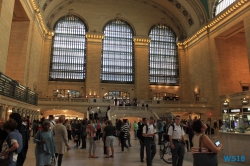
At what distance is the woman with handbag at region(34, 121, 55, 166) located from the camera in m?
4.56

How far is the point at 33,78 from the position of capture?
24.5m

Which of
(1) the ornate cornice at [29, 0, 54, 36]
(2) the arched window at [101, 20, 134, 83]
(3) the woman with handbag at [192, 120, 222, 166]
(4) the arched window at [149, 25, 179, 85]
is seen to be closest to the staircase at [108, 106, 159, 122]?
(2) the arched window at [101, 20, 134, 83]

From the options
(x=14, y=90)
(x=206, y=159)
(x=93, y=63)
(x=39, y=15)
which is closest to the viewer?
(x=206, y=159)

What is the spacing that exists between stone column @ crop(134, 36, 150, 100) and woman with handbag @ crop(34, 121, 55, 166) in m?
27.5

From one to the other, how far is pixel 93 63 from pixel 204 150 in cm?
2908

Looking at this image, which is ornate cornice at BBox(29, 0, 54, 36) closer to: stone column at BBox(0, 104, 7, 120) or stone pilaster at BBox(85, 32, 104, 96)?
stone pilaster at BBox(85, 32, 104, 96)

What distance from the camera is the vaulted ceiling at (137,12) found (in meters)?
30.6

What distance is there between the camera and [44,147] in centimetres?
456

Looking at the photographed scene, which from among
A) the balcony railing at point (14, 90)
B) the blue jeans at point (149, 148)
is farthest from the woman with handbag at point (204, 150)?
the balcony railing at point (14, 90)

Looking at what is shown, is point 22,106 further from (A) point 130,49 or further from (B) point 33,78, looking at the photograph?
(A) point 130,49

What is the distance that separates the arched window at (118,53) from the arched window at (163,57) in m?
3.29

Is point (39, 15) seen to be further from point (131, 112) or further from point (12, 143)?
point (12, 143)

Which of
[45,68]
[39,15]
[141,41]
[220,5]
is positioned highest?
[220,5]

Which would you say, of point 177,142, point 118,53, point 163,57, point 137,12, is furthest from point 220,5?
point 177,142
